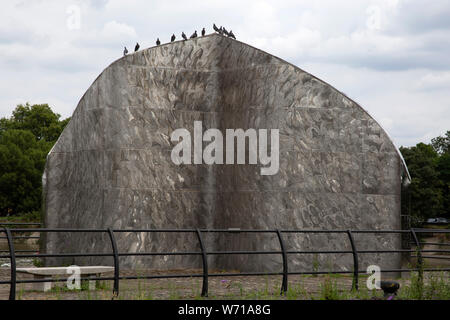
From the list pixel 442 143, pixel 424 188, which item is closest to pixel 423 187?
pixel 424 188

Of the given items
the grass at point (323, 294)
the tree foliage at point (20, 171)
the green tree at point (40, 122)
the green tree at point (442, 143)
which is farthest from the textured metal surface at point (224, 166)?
the green tree at point (442, 143)

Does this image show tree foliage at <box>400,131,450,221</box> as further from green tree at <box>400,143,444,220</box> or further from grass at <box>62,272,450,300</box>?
grass at <box>62,272,450,300</box>

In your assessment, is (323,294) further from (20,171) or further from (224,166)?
(20,171)

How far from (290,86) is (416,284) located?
8.32 m

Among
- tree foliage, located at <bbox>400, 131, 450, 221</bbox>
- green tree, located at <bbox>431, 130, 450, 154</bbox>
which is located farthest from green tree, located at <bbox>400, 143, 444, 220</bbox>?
green tree, located at <bbox>431, 130, 450, 154</bbox>

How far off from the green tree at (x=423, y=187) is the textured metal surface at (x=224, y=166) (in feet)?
161

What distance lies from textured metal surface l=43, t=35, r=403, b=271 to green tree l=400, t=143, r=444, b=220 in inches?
1927

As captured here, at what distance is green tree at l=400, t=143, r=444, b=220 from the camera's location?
70.4 meters

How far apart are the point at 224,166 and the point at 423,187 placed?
54197 mm

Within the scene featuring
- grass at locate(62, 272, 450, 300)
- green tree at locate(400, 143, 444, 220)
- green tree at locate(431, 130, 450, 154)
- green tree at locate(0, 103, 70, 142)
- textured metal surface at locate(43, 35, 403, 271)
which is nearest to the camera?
grass at locate(62, 272, 450, 300)

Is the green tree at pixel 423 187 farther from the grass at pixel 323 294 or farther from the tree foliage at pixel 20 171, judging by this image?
the grass at pixel 323 294

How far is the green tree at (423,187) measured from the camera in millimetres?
70438

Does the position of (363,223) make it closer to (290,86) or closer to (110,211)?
(290,86)

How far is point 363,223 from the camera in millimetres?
20719
